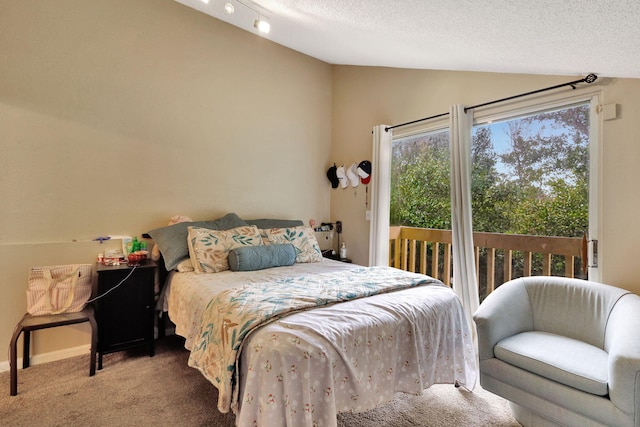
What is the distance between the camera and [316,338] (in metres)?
1.37

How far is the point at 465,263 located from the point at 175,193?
2738 mm

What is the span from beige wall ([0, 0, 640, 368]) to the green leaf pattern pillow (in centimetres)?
55

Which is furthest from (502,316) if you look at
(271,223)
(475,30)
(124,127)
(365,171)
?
(124,127)

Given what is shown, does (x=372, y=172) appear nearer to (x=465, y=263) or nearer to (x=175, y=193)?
(x=465, y=263)

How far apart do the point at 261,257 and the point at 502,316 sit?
71.0 inches

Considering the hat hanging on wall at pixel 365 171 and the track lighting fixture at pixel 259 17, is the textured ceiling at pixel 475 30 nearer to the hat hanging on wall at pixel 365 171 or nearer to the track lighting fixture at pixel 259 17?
the track lighting fixture at pixel 259 17

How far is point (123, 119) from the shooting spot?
2.77 meters

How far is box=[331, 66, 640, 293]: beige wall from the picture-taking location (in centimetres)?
200

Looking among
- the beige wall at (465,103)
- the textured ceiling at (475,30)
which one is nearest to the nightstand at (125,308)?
the beige wall at (465,103)

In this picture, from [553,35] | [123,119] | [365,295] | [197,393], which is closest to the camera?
[553,35]

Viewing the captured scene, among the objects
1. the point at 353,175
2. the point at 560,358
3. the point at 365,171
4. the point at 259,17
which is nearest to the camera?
the point at 560,358

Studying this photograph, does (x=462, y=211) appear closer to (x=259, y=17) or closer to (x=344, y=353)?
(x=344, y=353)

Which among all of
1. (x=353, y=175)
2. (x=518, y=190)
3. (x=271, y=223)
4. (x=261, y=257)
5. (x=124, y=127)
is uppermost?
(x=124, y=127)

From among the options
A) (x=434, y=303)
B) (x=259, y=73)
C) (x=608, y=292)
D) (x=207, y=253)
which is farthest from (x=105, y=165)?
(x=608, y=292)
